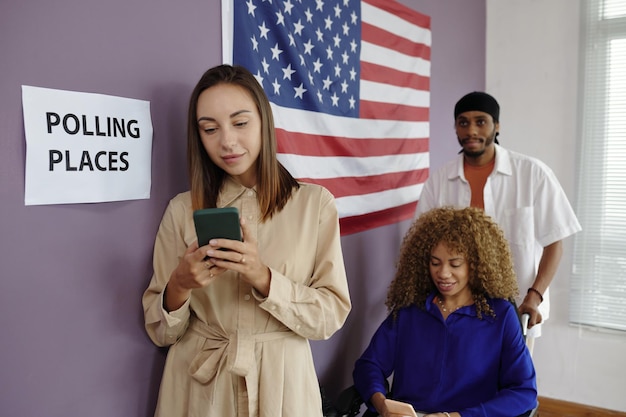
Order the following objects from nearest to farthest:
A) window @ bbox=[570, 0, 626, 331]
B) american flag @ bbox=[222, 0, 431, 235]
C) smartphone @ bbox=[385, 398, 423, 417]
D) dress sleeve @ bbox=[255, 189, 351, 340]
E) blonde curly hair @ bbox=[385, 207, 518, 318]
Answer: dress sleeve @ bbox=[255, 189, 351, 340], smartphone @ bbox=[385, 398, 423, 417], american flag @ bbox=[222, 0, 431, 235], blonde curly hair @ bbox=[385, 207, 518, 318], window @ bbox=[570, 0, 626, 331]

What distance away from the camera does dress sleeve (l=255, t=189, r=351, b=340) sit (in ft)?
4.13

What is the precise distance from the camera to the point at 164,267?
1.38 m

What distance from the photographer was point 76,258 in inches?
49.0

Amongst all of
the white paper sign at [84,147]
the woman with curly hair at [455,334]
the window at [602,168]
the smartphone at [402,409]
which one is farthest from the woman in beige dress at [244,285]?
the window at [602,168]

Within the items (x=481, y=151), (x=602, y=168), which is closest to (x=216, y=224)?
(x=481, y=151)

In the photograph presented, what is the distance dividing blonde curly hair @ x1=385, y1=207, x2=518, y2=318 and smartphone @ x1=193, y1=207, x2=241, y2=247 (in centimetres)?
102

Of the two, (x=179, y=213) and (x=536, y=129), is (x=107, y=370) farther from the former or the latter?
(x=536, y=129)

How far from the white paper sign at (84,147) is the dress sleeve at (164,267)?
0.10m

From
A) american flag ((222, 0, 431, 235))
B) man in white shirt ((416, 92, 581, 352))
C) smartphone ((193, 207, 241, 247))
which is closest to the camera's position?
smartphone ((193, 207, 241, 247))

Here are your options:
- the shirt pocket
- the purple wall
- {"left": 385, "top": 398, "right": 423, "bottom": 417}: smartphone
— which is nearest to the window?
the shirt pocket

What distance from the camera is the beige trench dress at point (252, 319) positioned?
4.30 feet

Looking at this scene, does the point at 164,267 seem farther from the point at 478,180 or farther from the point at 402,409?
the point at 478,180

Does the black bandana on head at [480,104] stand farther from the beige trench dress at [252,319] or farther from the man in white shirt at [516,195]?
the beige trench dress at [252,319]

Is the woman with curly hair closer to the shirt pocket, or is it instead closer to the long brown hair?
the shirt pocket
